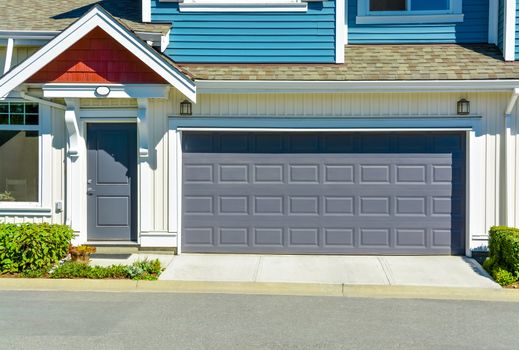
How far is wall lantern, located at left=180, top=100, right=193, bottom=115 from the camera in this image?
10133 mm

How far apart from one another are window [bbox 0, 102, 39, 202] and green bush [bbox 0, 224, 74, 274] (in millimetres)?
1735

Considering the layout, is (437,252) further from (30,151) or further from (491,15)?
(30,151)

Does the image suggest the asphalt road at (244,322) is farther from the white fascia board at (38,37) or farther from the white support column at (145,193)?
the white fascia board at (38,37)

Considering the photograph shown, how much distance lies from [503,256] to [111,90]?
22.0 ft

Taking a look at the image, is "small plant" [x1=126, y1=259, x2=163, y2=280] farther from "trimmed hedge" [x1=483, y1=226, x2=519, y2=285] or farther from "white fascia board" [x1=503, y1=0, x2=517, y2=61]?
"white fascia board" [x1=503, y1=0, x2=517, y2=61]

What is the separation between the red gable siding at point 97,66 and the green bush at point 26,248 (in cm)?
243

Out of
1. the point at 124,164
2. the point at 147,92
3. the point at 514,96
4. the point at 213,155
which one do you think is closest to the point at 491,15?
the point at 514,96

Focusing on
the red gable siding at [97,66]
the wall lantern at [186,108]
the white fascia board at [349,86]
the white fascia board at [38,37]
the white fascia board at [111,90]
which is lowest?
the wall lantern at [186,108]

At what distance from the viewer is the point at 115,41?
916 cm

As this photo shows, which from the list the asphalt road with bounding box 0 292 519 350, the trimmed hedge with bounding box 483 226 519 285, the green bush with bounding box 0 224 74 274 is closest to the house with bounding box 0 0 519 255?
the trimmed hedge with bounding box 483 226 519 285

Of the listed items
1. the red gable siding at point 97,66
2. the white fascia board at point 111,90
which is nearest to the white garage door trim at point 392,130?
the white fascia board at point 111,90

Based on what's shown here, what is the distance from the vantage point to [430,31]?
431 inches

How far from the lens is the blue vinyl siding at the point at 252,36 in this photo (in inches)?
407

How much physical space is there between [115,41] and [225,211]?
3493 millimetres
